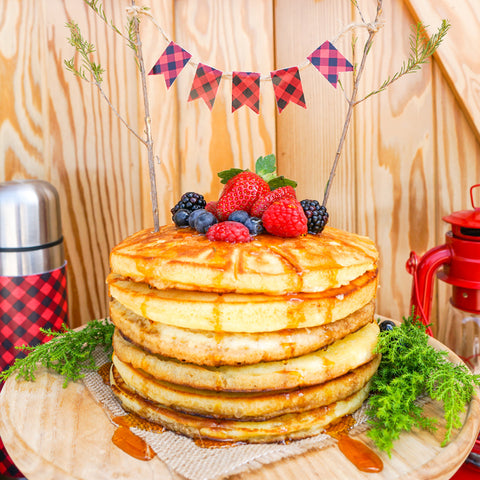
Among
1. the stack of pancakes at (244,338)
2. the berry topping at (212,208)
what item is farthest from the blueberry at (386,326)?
the berry topping at (212,208)

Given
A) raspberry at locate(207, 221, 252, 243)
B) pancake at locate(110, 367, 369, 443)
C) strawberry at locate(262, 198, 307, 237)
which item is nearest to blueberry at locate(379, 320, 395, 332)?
pancake at locate(110, 367, 369, 443)

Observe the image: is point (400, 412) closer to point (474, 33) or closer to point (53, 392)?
point (53, 392)

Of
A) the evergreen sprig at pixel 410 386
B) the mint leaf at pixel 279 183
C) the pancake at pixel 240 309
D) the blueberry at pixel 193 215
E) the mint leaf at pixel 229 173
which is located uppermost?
the mint leaf at pixel 229 173

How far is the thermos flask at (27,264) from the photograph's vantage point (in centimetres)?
191

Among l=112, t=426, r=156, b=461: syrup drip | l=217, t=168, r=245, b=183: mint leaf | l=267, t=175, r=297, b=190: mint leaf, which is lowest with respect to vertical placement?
l=112, t=426, r=156, b=461: syrup drip

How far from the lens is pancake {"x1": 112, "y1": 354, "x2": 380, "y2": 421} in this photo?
1.33 metres

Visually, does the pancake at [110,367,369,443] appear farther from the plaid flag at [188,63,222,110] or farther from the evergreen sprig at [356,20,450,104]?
the plaid flag at [188,63,222,110]

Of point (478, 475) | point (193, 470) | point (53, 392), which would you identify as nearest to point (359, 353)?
point (193, 470)

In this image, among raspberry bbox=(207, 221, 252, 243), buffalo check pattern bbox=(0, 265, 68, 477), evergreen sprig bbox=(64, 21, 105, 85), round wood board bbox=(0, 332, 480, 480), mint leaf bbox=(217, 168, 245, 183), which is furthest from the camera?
buffalo check pattern bbox=(0, 265, 68, 477)

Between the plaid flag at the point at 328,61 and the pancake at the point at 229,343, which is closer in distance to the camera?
the pancake at the point at 229,343

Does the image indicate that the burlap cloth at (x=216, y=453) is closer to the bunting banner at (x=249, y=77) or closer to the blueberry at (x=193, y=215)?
the blueberry at (x=193, y=215)

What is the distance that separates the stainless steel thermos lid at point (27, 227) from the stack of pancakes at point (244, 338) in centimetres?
68

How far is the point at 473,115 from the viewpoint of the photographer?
2211 millimetres

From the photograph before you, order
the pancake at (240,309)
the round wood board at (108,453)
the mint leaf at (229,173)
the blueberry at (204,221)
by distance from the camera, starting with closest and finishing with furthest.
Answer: the round wood board at (108,453), the pancake at (240,309), the blueberry at (204,221), the mint leaf at (229,173)
